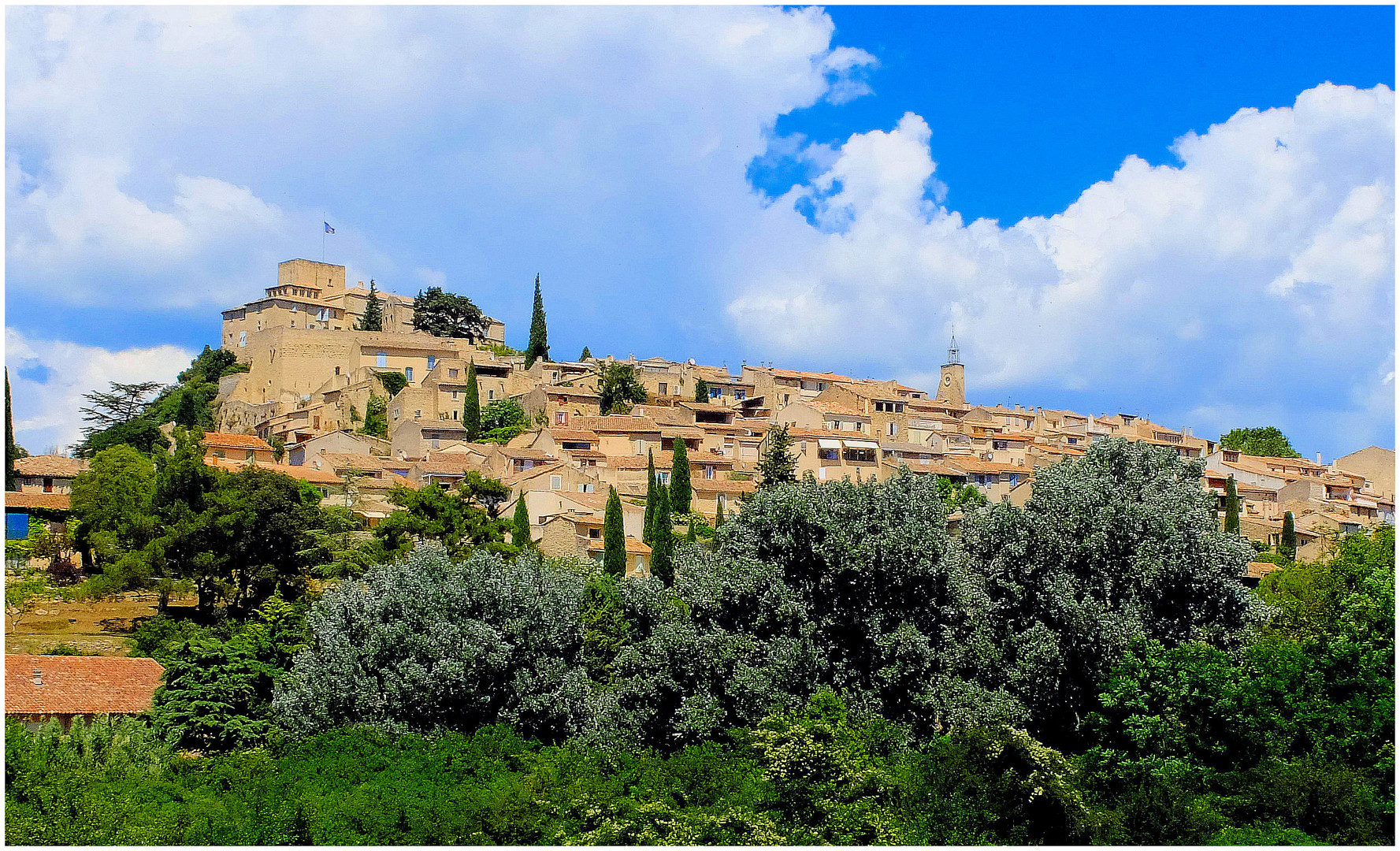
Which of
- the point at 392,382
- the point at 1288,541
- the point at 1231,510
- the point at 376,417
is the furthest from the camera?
the point at 392,382

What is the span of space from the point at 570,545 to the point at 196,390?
45.1 meters

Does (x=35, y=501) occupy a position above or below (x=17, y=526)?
above

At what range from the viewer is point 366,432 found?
67.8m

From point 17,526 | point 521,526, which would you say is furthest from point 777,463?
point 17,526

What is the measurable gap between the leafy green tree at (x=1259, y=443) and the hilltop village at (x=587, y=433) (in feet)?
17.8

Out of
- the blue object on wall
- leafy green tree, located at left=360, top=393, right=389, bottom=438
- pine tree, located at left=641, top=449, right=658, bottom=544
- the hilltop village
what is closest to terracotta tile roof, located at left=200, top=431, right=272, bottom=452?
the hilltop village

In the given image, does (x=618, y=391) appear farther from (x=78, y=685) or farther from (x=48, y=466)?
(x=78, y=685)

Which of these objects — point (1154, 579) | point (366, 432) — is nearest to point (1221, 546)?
point (1154, 579)

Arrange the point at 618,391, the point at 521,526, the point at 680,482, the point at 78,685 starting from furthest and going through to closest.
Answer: the point at 618,391 → the point at 680,482 → the point at 521,526 → the point at 78,685

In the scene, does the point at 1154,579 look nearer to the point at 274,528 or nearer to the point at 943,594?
the point at 943,594

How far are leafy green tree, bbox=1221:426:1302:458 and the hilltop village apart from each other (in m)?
5.42

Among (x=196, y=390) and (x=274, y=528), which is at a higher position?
(x=196, y=390)

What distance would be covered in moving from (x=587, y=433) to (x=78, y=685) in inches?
1350

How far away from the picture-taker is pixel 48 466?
173 ft
